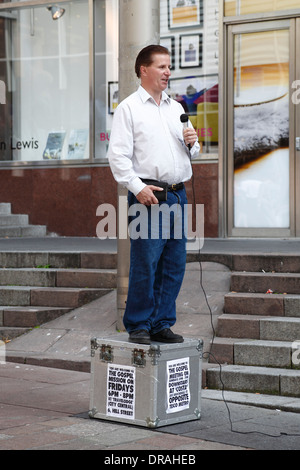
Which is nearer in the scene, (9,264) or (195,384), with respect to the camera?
(195,384)

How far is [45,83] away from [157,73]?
7.83 m

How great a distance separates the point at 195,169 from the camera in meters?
11.1

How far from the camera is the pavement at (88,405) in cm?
438

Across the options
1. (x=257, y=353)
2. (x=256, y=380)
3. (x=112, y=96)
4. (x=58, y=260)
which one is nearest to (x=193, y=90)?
(x=112, y=96)

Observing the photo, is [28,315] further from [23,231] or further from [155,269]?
[23,231]

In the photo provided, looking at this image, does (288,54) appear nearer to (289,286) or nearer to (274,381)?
(289,286)

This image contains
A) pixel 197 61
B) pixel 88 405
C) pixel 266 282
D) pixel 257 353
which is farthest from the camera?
pixel 197 61

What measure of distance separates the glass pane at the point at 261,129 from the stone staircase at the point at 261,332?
363 cm

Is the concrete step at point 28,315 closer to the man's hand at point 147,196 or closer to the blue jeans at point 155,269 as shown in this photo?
the blue jeans at point 155,269

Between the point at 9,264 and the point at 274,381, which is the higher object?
the point at 9,264

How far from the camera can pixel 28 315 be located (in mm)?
7516

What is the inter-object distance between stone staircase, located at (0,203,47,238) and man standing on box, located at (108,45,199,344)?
669 centimetres

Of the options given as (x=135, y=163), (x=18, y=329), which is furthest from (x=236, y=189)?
(x=135, y=163)

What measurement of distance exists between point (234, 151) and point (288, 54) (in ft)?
4.80
